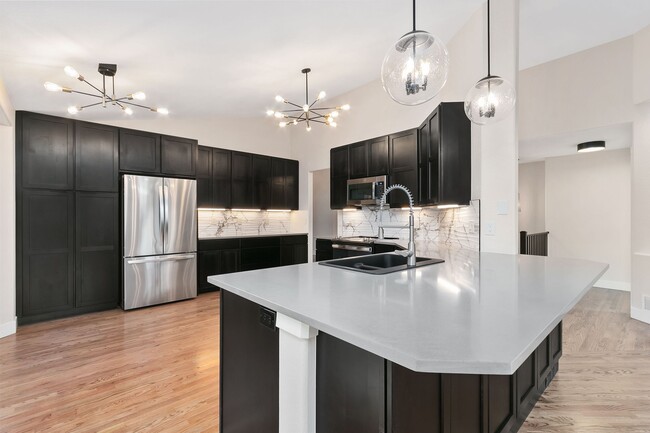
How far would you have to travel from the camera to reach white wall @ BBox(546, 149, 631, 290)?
5352 mm

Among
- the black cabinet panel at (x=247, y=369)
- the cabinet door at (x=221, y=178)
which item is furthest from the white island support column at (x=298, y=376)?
the cabinet door at (x=221, y=178)

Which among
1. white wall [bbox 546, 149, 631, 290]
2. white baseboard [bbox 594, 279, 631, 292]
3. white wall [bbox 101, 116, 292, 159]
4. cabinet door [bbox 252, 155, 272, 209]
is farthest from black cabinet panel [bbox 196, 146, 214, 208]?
white baseboard [bbox 594, 279, 631, 292]

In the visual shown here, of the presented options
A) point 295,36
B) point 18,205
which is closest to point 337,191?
point 295,36

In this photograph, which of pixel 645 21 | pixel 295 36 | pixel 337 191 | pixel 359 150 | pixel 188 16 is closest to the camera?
pixel 188 16

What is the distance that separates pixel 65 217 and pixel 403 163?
14.3ft

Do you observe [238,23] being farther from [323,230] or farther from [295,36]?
[323,230]

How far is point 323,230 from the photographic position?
26.9 feet

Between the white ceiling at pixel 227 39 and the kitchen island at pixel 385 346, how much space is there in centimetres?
200

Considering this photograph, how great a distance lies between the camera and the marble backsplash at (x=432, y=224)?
324 centimetres

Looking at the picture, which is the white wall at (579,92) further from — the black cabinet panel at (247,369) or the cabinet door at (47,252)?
the cabinet door at (47,252)

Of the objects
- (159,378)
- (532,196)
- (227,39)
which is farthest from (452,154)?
(532,196)

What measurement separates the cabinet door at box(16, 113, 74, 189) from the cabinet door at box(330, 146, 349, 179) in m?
3.71

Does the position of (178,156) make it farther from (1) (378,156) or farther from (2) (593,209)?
(2) (593,209)

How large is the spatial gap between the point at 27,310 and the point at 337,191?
14.4 ft
